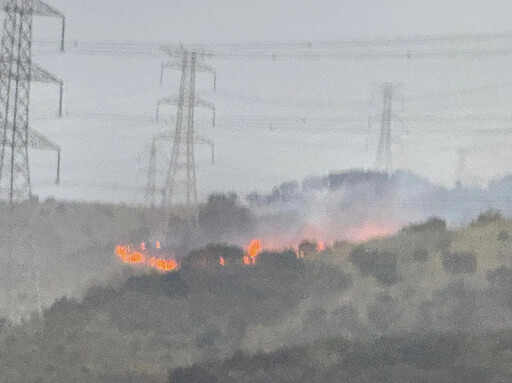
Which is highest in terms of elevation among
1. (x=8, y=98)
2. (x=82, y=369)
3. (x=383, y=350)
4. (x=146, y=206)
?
(x=8, y=98)

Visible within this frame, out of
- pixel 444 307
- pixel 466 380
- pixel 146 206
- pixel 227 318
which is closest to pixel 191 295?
pixel 227 318

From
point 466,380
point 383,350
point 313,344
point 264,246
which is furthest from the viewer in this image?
point 264,246

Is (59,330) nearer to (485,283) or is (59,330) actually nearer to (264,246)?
(264,246)

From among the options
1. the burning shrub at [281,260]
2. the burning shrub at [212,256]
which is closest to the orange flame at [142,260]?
the burning shrub at [212,256]

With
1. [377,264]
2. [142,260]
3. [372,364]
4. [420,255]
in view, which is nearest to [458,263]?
[420,255]

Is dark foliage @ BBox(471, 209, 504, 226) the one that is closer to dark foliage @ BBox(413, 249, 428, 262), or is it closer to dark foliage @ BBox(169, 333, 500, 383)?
dark foliage @ BBox(413, 249, 428, 262)

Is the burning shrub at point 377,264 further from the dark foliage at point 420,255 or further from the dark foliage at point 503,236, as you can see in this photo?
the dark foliage at point 503,236

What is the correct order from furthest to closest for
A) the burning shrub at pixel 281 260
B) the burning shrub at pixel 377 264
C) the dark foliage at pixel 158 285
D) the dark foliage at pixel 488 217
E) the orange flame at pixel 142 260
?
the burning shrub at pixel 377 264 → the orange flame at pixel 142 260 → the burning shrub at pixel 281 260 → the dark foliage at pixel 158 285 → the dark foliage at pixel 488 217
